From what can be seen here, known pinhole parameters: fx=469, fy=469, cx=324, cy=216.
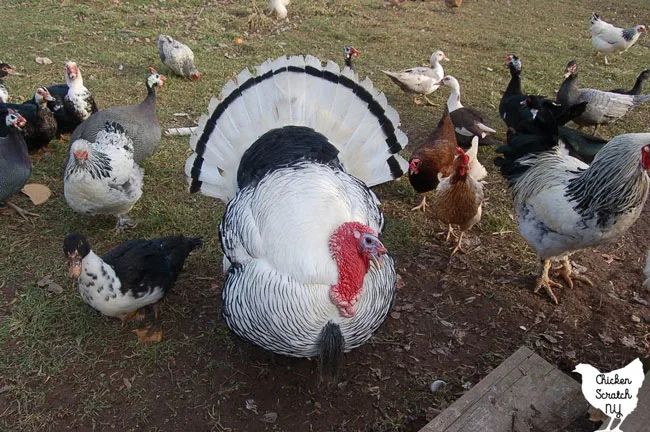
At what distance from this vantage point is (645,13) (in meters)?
13.2

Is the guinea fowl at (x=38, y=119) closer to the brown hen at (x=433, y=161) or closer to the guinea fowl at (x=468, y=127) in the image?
the brown hen at (x=433, y=161)

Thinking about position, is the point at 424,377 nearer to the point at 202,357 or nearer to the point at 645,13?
the point at 202,357

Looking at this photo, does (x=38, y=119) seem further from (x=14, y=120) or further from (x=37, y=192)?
(x=37, y=192)

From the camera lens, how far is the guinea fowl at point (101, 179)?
4.59m

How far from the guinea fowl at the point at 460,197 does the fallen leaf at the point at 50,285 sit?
12.1 ft

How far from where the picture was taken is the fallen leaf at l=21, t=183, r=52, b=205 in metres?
5.35

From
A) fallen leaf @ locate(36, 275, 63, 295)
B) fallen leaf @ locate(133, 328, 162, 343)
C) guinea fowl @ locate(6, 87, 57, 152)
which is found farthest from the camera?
guinea fowl @ locate(6, 87, 57, 152)

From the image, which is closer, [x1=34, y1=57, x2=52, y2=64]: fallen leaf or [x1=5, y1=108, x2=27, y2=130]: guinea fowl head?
[x1=5, y1=108, x2=27, y2=130]: guinea fowl head

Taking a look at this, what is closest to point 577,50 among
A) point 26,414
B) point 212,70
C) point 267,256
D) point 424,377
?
point 212,70

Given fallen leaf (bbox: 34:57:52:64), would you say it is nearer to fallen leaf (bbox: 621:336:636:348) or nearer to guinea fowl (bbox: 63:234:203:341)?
guinea fowl (bbox: 63:234:203:341)

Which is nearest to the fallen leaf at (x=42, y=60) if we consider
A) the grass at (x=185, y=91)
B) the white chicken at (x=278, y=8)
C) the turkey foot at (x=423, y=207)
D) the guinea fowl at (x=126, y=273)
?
the grass at (x=185, y=91)

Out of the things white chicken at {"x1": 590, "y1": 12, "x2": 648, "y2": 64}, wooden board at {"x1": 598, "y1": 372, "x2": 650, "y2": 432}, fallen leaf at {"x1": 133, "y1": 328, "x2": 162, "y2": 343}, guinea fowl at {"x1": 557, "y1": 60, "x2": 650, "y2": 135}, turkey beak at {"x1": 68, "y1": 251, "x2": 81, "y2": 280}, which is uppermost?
white chicken at {"x1": 590, "y1": 12, "x2": 648, "y2": 64}

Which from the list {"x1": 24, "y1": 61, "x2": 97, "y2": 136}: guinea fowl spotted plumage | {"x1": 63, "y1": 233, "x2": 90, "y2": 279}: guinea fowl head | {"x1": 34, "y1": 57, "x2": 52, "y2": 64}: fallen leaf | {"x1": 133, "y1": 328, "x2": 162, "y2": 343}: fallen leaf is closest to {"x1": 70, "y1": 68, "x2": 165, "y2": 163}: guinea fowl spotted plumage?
{"x1": 24, "y1": 61, "x2": 97, "y2": 136}: guinea fowl spotted plumage

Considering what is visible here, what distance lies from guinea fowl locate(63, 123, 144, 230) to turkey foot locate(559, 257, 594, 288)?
4.37 metres
